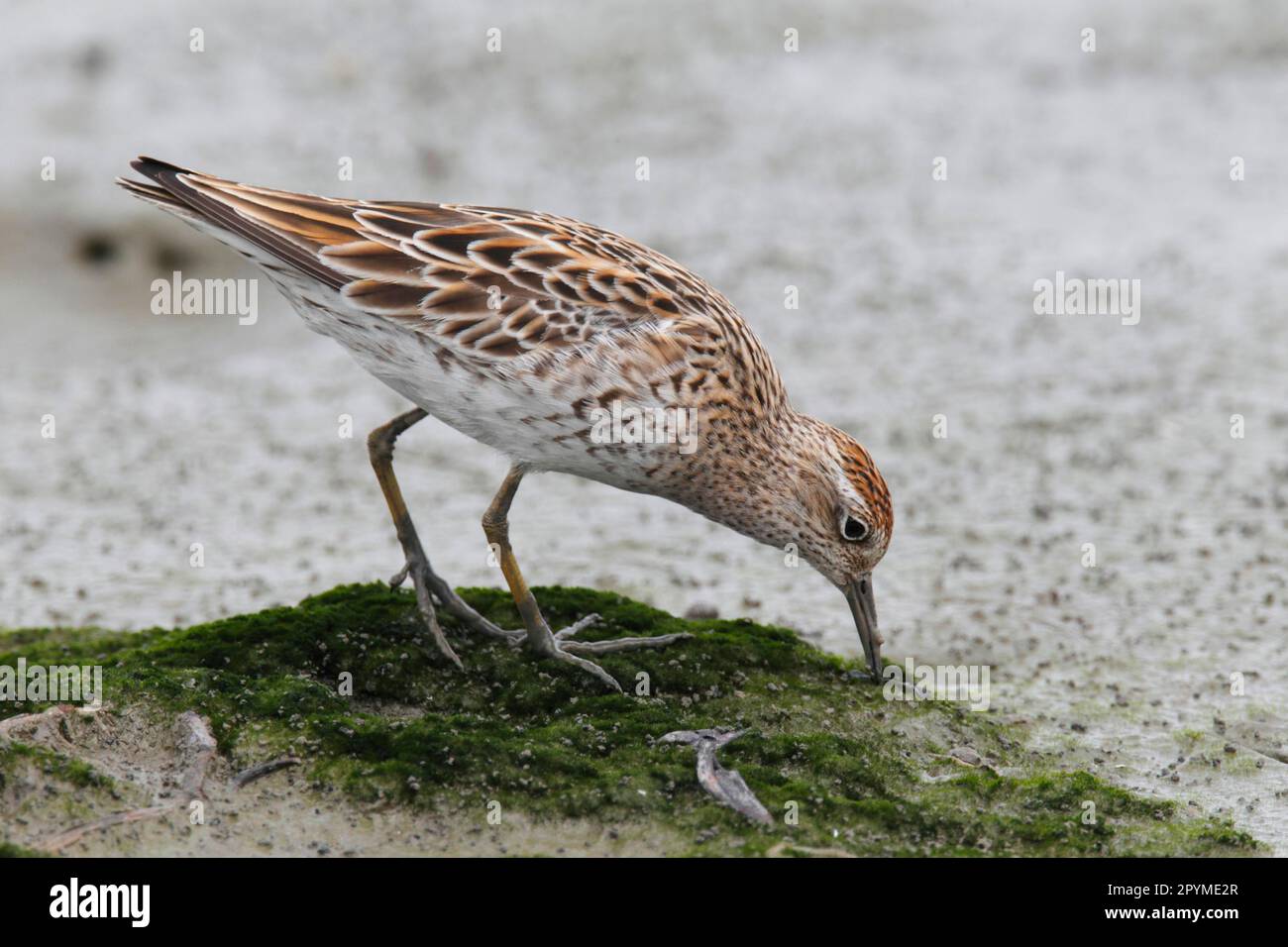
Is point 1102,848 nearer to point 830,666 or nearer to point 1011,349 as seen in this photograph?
point 830,666

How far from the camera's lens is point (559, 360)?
25.8 feet

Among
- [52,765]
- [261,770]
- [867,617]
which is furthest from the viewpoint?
[867,617]

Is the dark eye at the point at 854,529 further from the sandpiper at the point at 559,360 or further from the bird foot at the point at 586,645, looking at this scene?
the bird foot at the point at 586,645

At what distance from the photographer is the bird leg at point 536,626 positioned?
→ 324 inches

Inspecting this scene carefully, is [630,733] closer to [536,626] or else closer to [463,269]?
[536,626]

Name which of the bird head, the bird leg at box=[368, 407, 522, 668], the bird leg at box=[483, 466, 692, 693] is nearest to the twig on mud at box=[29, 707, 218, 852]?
the bird leg at box=[368, 407, 522, 668]

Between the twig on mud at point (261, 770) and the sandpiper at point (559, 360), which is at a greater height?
the sandpiper at point (559, 360)

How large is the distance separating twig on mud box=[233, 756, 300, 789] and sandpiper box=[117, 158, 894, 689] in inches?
49.7

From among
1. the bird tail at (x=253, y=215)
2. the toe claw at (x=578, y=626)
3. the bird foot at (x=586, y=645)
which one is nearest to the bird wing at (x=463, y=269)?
the bird tail at (x=253, y=215)

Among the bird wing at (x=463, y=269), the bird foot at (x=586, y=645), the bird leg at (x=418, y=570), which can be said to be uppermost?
the bird wing at (x=463, y=269)

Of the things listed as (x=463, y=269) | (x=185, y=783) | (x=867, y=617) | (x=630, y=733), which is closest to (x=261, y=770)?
(x=185, y=783)

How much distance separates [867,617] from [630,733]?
1727mm
